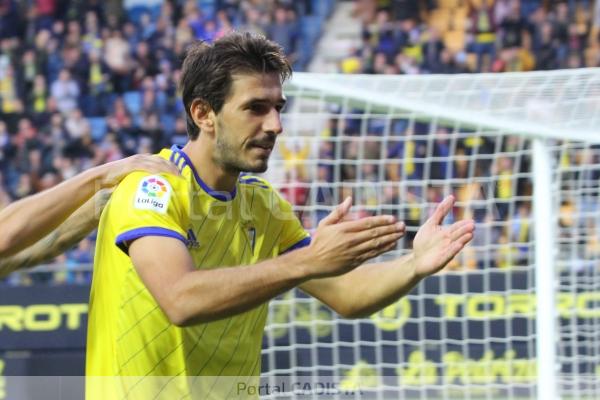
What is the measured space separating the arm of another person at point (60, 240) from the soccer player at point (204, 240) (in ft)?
0.59

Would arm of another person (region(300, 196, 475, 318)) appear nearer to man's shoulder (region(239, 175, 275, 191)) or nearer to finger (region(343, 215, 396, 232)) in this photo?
man's shoulder (region(239, 175, 275, 191))

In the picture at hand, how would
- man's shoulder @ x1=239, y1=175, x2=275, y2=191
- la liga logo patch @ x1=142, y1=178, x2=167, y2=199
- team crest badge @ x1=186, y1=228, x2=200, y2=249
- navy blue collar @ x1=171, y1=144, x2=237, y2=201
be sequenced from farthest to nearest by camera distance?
man's shoulder @ x1=239, y1=175, x2=275, y2=191
navy blue collar @ x1=171, y1=144, x2=237, y2=201
team crest badge @ x1=186, y1=228, x2=200, y2=249
la liga logo patch @ x1=142, y1=178, x2=167, y2=199

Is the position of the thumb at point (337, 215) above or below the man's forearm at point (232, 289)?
above

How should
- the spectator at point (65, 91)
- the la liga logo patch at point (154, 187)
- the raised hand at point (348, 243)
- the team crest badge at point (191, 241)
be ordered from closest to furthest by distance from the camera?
the raised hand at point (348, 243)
the la liga logo patch at point (154, 187)
the team crest badge at point (191, 241)
the spectator at point (65, 91)

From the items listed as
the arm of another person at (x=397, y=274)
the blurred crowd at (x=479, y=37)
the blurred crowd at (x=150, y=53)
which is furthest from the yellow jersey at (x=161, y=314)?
the blurred crowd at (x=479, y=37)

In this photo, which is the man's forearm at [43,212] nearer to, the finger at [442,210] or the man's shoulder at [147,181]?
the man's shoulder at [147,181]

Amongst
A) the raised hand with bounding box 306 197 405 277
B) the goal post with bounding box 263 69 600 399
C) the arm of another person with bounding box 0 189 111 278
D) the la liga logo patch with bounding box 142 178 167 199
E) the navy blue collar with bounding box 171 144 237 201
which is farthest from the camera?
the goal post with bounding box 263 69 600 399

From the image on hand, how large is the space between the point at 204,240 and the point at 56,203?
0.49 meters

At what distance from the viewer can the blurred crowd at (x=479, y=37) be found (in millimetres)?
12242

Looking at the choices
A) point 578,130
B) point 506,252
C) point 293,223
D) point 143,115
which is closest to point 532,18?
point 143,115

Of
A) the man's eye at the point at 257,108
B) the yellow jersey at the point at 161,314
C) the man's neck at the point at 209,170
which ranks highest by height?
the man's eye at the point at 257,108

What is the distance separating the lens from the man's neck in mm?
3463

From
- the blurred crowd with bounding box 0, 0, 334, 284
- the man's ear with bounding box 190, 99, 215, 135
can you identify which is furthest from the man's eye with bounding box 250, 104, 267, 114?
the blurred crowd with bounding box 0, 0, 334, 284

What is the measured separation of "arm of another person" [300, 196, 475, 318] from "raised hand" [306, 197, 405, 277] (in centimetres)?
48
